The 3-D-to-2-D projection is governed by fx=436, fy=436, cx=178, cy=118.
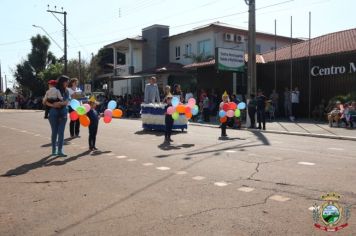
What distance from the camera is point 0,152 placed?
417 inches

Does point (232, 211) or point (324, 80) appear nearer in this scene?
point (232, 211)

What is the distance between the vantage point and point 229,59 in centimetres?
2161

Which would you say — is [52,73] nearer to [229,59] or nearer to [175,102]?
[229,59]

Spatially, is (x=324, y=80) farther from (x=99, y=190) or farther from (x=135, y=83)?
(x=135, y=83)

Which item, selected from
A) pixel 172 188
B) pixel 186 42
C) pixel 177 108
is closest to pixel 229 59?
pixel 177 108

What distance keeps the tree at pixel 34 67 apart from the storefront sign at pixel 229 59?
134 feet

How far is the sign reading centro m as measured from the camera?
20562 mm

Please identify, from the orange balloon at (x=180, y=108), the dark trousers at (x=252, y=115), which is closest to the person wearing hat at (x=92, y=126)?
the orange balloon at (x=180, y=108)

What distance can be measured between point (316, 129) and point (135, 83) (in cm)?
2575

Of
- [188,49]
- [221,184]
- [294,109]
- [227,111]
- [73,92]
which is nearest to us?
[221,184]

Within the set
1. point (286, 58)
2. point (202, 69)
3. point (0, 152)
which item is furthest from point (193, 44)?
point (0, 152)

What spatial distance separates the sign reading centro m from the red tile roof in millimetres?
750

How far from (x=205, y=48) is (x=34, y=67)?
31462mm

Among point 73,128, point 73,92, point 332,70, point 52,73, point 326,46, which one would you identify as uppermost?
point 52,73
